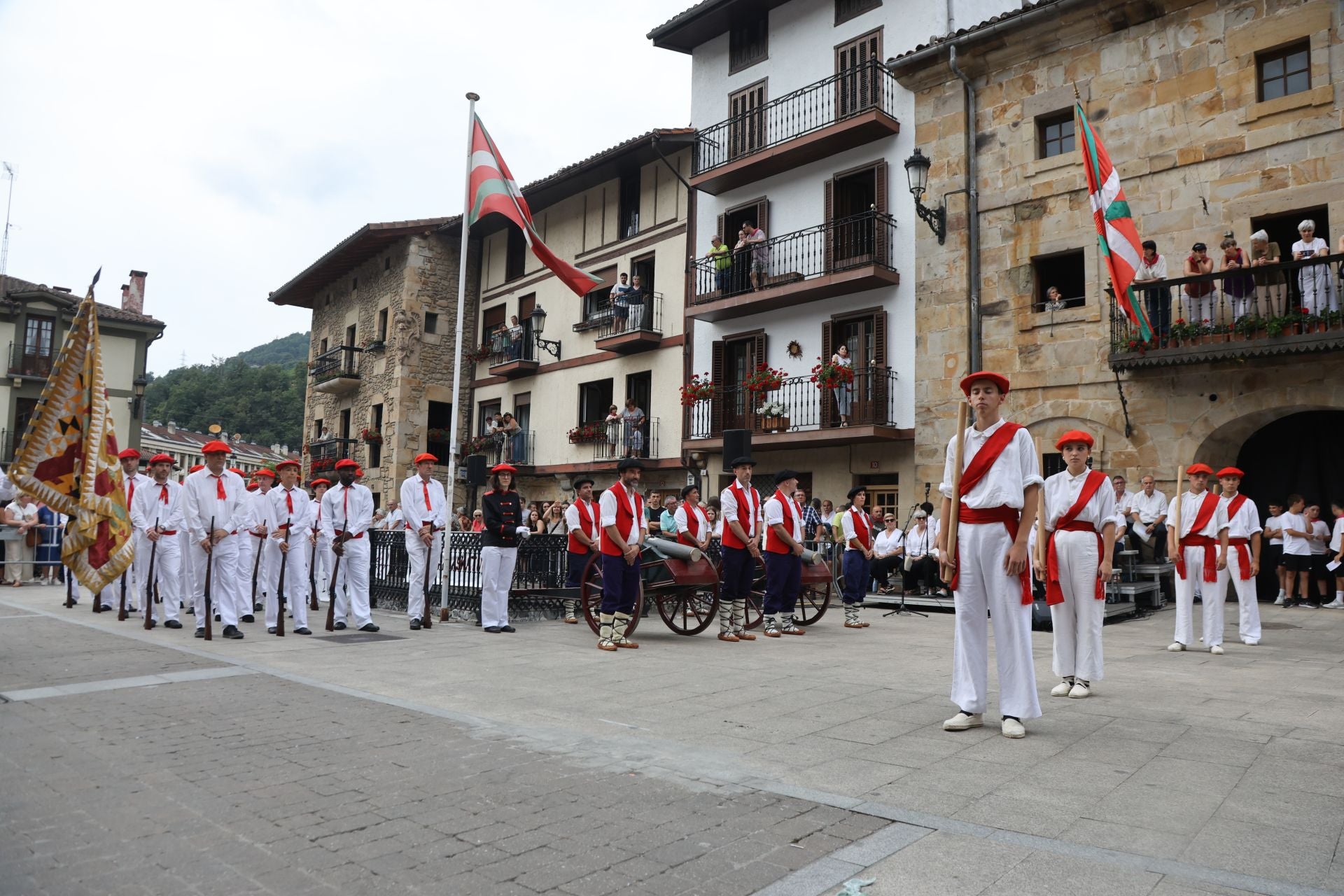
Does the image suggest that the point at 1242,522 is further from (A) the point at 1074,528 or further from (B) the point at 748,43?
(B) the point at 748,43

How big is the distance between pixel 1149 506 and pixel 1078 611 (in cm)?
883

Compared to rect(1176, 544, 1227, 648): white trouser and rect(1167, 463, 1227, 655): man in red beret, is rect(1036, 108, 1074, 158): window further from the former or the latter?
rect(1176, 544, 1227, 648): white trouser

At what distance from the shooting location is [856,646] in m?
10.2

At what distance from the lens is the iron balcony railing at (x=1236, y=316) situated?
13430 millimetres

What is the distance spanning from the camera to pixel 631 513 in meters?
9.95

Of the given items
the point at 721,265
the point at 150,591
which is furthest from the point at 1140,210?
the point at 150,591

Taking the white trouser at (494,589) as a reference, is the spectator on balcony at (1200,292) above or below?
above

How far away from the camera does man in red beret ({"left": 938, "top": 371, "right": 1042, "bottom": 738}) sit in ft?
18.4

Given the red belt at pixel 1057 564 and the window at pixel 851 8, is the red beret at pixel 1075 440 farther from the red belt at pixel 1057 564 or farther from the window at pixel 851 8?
the window at pixel 851 8

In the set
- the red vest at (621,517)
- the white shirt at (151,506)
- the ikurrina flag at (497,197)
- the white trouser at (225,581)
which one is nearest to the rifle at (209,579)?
the white trouser at (225,581)

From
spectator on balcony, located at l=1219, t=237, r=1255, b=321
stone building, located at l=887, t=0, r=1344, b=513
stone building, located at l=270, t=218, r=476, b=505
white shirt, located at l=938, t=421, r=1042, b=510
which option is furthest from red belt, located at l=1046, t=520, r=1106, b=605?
stone building, located at l=270, t=218, r=476, b=505

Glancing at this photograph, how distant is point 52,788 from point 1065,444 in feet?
23.1

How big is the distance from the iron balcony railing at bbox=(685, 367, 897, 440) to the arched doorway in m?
6.32

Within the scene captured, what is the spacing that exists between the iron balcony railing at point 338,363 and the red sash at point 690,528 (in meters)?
A: 23.5
